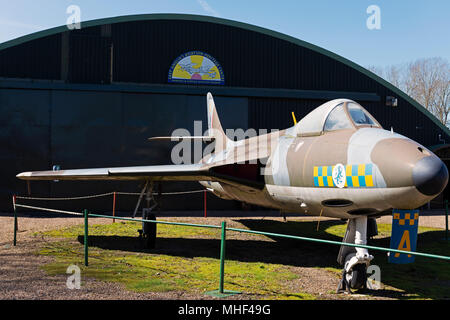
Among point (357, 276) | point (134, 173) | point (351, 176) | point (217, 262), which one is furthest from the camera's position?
point (134, 173)

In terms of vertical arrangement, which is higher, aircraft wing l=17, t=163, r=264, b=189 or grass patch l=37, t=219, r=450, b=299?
aircraft wing l=17, t=163, r=264, b=189

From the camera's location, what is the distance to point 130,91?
1903 centimetres

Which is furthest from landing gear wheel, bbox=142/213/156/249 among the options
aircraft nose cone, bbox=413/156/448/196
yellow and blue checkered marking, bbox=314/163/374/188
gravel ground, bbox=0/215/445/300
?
aircraft nose cone, bbox=413/156/448/196

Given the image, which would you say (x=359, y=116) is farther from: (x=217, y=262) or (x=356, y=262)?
(x=217, y=262)

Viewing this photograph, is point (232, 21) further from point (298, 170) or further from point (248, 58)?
point (298, 170)

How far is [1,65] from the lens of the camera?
59.4 feet

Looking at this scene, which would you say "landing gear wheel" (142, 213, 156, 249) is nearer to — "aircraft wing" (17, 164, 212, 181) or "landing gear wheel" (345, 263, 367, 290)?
"aircraft wing" (17, 164, 212, 181)

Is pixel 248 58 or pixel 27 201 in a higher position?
pixel 248 58

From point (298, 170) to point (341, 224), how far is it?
9.92 metres

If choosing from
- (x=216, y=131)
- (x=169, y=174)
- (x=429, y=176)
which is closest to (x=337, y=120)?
(x=429, y=176)

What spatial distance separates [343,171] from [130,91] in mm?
15012

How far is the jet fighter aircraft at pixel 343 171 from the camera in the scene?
5270 mm

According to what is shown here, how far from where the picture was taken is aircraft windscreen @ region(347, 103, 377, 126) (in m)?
6.91
